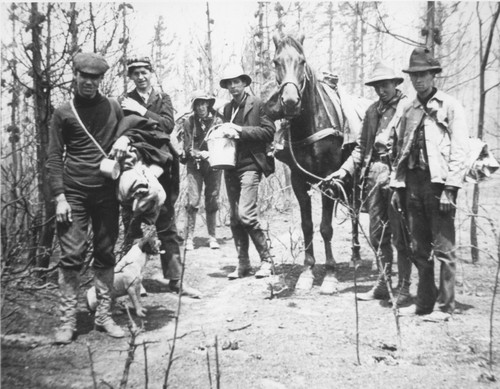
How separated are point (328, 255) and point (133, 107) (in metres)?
2.78

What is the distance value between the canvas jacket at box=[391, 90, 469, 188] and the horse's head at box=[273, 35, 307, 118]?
1222 millimetres

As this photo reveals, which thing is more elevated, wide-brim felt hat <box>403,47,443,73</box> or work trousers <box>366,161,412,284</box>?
wide-brim felt hat <box>403,47,443,73</box>

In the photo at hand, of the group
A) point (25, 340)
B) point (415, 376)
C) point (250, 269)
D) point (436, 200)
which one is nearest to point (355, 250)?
point (250, 269)

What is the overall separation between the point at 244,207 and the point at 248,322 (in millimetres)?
1723

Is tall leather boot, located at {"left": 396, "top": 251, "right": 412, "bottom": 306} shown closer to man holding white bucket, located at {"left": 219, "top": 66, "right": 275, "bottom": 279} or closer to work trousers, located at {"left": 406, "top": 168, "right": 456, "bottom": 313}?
work trousers, located at {"left": 406, "top": 168, "right": 456, "bottom": 313}

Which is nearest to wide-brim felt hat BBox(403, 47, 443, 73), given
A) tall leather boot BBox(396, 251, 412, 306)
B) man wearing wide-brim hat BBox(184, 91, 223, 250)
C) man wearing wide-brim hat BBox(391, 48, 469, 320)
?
man wearing wide-brim hat BBox(391, 48, 469, 320)

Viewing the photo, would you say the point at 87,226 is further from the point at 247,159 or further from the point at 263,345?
the point at 247,159

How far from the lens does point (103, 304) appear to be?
12.4ft

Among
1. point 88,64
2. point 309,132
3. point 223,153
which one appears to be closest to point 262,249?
point 223,153

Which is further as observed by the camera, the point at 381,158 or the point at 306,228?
the point at 306,228

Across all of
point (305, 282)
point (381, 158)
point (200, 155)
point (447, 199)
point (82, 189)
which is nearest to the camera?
point (82, 189)

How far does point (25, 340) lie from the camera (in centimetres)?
357

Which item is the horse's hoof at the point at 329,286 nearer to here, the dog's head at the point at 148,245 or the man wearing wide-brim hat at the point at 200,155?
the dog's head at the point at 148,245

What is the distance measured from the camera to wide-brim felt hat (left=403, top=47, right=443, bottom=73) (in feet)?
12.9
